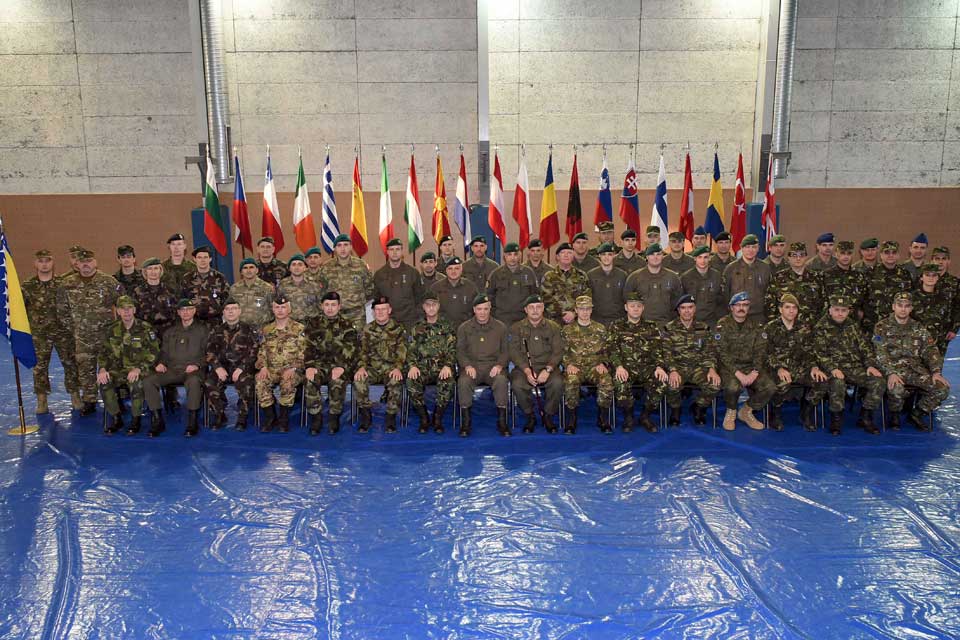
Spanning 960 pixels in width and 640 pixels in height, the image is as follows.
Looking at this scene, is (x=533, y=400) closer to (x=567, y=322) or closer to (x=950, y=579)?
(x=567, y=322)

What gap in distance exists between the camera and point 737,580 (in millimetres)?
4500

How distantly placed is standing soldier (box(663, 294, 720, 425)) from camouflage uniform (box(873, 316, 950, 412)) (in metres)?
1.65

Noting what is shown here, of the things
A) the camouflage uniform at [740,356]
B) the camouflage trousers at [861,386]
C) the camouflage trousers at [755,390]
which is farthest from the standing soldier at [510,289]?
the camouflage trousers at [861,386]

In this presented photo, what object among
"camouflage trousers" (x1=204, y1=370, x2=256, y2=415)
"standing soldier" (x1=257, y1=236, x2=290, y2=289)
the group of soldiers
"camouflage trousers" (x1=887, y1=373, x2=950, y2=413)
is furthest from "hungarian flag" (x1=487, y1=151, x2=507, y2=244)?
"camouflage trousers" (x1=887, y1=373, x2=950, y2=413)

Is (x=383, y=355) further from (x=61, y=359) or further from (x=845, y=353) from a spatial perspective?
(x=845, y=353)

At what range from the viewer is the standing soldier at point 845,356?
717 cm

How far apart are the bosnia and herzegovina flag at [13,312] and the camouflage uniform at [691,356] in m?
6.15

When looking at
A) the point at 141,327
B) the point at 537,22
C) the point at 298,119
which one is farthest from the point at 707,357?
the point at 298,119

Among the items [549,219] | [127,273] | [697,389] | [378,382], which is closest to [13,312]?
[127,273]

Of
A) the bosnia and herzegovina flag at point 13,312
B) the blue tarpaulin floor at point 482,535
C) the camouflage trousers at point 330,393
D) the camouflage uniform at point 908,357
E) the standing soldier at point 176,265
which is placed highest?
the standing soldier at point 176,265

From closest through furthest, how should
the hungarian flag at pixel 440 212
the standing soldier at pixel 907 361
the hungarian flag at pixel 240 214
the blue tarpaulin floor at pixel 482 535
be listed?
the blue tarpaulin floor at pixel 482 535, the standing soldier at pixel 907 361, the hungarian flag at pixel 240 214, the hungarian flag at pixel 440 212

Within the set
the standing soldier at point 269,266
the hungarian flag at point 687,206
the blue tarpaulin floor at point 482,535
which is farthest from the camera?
the hungarian flag at point 687,206

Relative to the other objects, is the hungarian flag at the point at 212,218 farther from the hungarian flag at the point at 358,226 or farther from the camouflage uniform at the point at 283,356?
the camouflage uniform at the point at 283,356

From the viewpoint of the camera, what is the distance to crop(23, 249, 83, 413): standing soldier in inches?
308
